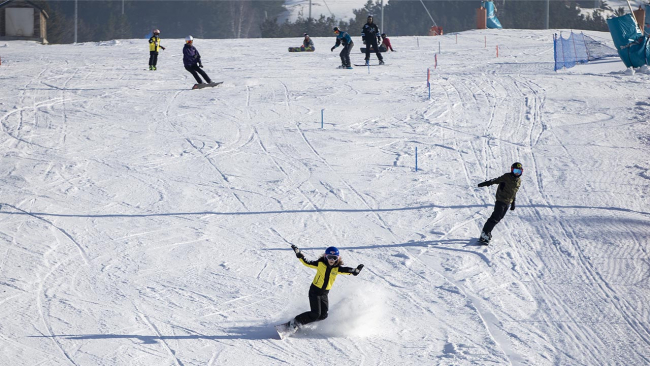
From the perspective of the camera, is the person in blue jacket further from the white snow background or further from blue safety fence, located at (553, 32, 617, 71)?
blue safety fence, located at (553, 32, 617, 71)

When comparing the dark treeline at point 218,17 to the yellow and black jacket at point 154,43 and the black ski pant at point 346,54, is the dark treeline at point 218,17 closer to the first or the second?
the black ski pant at point 346,54

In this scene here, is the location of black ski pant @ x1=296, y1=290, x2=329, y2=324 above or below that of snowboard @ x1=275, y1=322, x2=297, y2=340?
above

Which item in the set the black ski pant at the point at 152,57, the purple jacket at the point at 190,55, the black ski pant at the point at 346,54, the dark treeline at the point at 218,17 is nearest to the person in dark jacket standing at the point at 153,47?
the black ski pant at the point at 152,57

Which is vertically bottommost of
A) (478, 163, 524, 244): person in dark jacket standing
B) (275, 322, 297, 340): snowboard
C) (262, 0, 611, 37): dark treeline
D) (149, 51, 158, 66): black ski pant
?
(275, 322, 297, 340): snowboard

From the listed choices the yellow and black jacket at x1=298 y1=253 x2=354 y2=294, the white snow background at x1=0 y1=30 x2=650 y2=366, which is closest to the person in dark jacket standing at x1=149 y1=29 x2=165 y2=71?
the white snow background at x1=0 y1=30 x2=650 y2=366

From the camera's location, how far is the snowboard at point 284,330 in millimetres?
7801

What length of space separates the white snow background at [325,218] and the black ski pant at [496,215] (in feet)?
1.00

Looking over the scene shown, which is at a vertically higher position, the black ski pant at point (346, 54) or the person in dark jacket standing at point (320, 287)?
the black ski pant at point (346, 54)

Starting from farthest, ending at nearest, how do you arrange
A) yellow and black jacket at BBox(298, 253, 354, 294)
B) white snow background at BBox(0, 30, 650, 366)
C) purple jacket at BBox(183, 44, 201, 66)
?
1. purple jacket at BBox(183, 44, 201, 66)
2. white snow background at BBox(0, 30, 650, 366)
3. yellow and black jacket at BBox(298, 253, 354, 294)

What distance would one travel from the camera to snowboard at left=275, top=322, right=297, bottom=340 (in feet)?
25.6

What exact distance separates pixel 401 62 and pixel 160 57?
355 inches

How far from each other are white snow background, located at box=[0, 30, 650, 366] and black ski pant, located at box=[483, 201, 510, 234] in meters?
0.31

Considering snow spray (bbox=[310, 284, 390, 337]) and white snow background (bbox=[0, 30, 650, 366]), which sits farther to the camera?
snow spray (bbox=[310, 284, 390, 337])

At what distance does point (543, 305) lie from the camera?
342 inches
